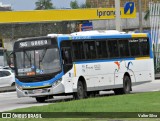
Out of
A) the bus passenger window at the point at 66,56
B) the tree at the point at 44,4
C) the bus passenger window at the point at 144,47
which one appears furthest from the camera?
the tree at the point at 44,4

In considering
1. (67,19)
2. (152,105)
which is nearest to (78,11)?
(67,19)

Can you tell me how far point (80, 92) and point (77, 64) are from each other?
1158mm

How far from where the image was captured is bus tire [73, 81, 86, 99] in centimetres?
2627

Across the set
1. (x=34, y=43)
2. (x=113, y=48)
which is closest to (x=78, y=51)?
(x=34, y=43)

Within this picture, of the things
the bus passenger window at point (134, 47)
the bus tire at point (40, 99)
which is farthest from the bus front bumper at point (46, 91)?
the bus passenger window at point (134, 47)

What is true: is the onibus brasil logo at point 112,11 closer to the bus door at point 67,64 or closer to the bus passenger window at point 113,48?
the bus passenger window at point 113,48

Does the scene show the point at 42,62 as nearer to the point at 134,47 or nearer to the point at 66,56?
the point at 66,56

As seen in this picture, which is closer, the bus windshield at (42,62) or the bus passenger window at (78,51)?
the bus windshield at (42,62)

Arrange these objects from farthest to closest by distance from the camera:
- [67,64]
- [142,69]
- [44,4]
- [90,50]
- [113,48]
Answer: [44,4]
[142,69]
[113,48]
[90,50]
[67,64]

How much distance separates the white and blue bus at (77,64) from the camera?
2542 centimetres

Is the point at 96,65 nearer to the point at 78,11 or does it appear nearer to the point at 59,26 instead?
the point at 78,11

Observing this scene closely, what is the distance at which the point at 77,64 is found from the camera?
86.6 ft

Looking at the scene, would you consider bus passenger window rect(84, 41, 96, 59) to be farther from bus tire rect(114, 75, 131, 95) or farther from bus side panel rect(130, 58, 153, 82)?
bus side panel rect(130, 58, 153, 82)

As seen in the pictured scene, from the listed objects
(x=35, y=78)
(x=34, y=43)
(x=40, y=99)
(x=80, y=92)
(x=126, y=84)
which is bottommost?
(x=126, y=84)
